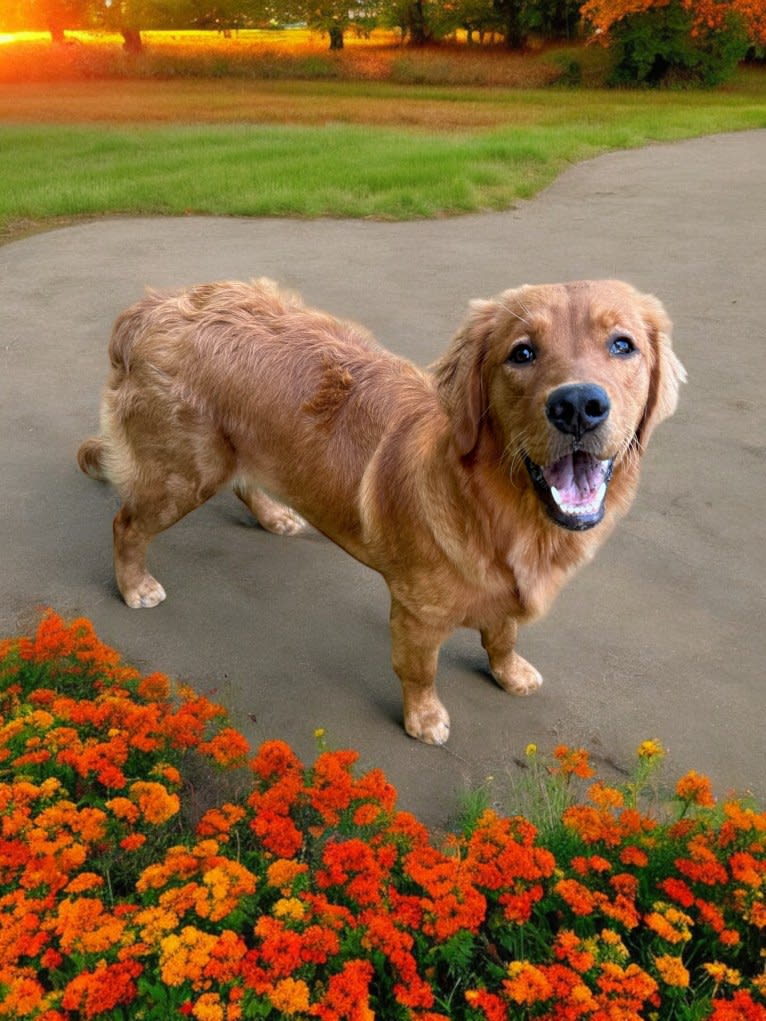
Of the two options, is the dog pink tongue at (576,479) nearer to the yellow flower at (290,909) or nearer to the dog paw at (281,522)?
the yellow flower at (290,909)

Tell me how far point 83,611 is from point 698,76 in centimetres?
3135

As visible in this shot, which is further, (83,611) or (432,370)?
(83,611)

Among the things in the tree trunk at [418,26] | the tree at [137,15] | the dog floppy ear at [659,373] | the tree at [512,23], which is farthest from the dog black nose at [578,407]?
the tree trunk at [418,26]

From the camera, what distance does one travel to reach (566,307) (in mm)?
2354

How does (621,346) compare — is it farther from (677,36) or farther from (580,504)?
(677,36)

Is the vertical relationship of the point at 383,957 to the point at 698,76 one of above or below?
below

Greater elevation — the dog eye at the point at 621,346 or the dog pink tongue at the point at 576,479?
the dog eye at the point at 621,346

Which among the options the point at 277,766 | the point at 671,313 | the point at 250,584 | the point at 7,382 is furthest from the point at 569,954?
the point at 671,313

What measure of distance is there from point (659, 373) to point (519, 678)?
1451 millimetres

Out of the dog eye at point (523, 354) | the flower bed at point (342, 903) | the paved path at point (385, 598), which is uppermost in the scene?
the dog eye at point (523, 354)

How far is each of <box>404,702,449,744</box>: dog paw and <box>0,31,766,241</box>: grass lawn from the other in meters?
9.02

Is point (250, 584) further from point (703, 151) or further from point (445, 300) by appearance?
point (703, 151)

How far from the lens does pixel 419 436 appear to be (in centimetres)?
286

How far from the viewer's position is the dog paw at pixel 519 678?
3.37 metres
